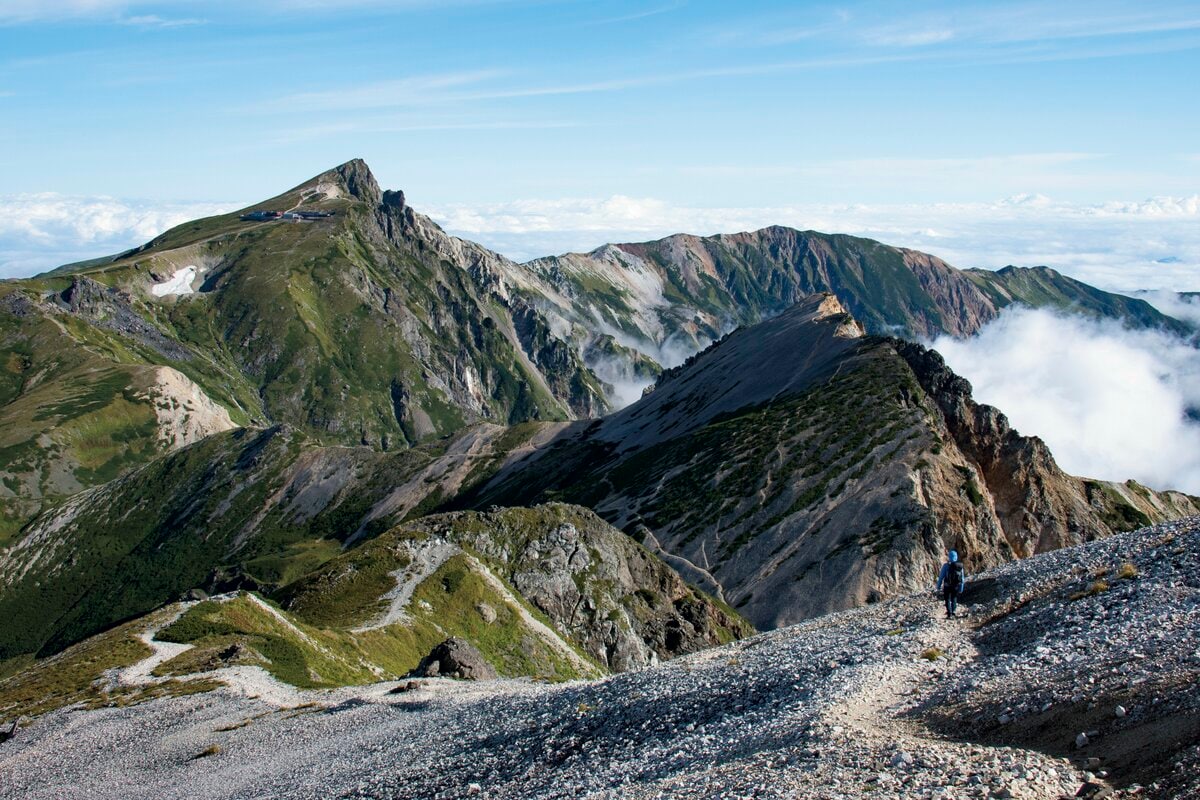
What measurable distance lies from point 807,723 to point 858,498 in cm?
12536

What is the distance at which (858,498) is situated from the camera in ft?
506

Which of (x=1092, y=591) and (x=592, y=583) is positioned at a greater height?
(x=1092, y=591)

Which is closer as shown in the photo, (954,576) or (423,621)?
(954,576)

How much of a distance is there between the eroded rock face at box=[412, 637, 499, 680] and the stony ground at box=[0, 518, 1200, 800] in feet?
18.3

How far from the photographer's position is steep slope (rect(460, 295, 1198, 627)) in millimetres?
142625

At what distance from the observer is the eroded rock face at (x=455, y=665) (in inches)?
2854

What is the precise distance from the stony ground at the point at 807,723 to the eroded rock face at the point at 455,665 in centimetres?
557

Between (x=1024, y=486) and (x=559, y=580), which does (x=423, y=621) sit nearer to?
(x=559, y=580)

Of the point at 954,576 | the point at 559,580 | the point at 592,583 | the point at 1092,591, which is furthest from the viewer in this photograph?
the point at 592,583

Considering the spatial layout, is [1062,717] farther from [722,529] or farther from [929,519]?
[722,529]

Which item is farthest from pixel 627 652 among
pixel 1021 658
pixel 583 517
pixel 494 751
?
pixel 1021 658

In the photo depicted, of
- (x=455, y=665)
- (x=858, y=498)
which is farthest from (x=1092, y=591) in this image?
(x=858, y=498)

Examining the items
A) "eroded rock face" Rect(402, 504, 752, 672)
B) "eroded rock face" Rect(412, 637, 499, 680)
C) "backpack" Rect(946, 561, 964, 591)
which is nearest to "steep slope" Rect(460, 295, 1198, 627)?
"eroded rock face" Rect(402, 504, 752, 672)

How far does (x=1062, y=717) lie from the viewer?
29.1 m
